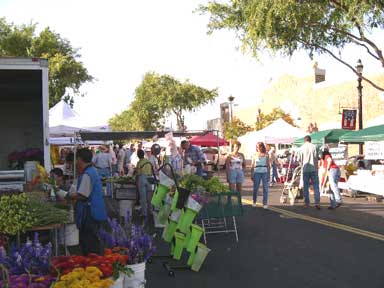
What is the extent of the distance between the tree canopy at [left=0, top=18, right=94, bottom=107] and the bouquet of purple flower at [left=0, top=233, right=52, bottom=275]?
31.4m

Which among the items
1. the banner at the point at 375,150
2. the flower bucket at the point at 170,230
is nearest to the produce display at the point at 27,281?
the flower bucket at the point at 170,230

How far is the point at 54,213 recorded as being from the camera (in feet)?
20.9

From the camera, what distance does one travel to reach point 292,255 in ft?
28.1

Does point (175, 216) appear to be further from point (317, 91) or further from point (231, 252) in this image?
point (317, 91)

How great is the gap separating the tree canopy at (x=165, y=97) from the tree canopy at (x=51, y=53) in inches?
761

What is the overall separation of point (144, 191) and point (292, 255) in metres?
4.33

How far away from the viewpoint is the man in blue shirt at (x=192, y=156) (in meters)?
15.1

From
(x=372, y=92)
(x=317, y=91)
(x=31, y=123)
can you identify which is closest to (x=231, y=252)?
(x=31, y=123)

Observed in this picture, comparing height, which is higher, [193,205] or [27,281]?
[193,205]

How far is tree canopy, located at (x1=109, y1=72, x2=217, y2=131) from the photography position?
56.8 m

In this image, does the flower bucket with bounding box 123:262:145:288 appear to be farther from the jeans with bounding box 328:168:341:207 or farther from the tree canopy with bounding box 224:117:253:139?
the tree canopy with bounding box 224:117:253:139

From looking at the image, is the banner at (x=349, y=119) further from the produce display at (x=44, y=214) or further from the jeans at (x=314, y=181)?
the produce display at (x=44, y=214)

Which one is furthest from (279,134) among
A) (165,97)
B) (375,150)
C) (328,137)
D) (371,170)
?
(165,97)

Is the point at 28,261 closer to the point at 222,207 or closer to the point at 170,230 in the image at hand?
the point at 170,230
